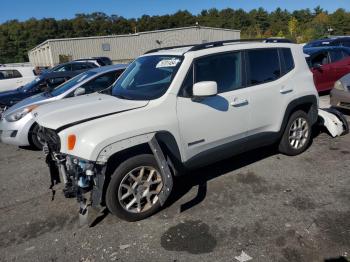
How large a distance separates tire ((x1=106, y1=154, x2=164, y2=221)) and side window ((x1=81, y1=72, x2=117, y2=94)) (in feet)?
13.0

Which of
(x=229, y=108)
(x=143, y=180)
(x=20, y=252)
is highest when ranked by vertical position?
(x=229, y=108)

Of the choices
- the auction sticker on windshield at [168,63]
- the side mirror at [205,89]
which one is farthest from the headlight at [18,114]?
the side mirror at [205,89]

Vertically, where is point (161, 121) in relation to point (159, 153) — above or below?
above

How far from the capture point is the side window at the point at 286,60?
5180 millimetres

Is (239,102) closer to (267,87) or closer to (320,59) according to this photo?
(267,87)

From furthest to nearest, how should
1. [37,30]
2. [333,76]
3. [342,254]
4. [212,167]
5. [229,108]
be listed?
[37,30] < [333,76] < [212,167] < [229,108] < [342,254]

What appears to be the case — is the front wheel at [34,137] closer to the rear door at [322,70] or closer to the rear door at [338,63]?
the rear door at [322,70]

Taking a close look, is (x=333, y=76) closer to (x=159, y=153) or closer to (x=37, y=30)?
(x=159, y=153)

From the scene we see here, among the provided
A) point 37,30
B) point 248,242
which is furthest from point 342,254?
point 37,30

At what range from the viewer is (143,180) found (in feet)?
12.8

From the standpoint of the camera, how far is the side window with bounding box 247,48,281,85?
4.75 metres

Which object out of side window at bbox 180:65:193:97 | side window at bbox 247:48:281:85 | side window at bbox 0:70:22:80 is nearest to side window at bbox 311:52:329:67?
side window at bbox 247:48:281:85

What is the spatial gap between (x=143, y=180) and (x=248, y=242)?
4.26 feet

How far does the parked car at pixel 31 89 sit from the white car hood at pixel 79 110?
174 inches
